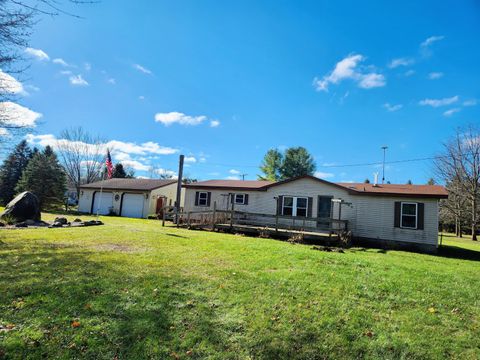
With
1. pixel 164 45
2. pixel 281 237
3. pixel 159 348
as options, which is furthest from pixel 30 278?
pixel 281 237

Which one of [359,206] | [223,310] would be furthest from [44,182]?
[223,310]

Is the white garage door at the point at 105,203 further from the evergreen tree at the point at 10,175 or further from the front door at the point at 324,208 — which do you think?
the front door at the point at 324,208

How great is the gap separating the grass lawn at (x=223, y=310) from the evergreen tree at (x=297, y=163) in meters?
41.2

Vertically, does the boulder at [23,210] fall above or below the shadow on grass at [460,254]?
above

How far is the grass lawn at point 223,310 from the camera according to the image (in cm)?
375

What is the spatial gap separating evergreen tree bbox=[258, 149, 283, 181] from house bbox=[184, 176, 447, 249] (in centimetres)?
2990

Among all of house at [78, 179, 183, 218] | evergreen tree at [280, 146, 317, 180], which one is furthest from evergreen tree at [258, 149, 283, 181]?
house at [78, 179, 183, 218]

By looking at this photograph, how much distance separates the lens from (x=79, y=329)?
390 centimetres

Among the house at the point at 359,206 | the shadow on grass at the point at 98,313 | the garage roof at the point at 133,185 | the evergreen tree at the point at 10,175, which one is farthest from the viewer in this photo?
the evergreen tree at the point at 10,175

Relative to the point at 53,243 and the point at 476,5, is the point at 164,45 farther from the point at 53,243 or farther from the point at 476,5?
the point at 476,5

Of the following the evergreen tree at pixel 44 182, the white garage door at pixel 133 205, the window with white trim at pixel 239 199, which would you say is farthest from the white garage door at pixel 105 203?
the window with white trim at pixel 239 199

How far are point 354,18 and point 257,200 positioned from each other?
12.2 m

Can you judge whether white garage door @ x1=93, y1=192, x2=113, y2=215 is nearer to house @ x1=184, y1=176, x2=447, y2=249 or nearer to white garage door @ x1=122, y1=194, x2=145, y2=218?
white garage door @ x1=122, y1=194, x2=145, y2=218

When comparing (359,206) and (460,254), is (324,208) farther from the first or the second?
(460,254)
